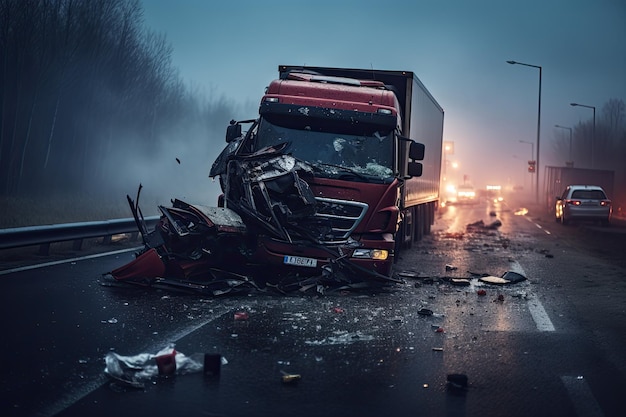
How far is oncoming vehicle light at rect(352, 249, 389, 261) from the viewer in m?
10.8

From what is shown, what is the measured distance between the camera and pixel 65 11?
1481 inches

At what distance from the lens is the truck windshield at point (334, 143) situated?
11.6 metres

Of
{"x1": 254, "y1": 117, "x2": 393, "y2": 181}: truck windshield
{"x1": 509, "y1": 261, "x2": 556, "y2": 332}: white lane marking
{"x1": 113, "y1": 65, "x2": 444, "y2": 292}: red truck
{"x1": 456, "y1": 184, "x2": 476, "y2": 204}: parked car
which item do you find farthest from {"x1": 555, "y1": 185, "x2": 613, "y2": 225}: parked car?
{"x1": 456, "y1": 184, "x2": 476, "y2": 204}: parked car

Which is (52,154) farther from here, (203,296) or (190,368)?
(190,368)

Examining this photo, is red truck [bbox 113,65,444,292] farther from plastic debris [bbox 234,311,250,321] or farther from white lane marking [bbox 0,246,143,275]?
white lane marking [bbox 0,246,143,275]

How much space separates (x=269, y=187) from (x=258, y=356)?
458 centimetres

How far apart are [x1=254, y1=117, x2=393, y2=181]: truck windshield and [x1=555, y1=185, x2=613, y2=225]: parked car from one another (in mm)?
22794

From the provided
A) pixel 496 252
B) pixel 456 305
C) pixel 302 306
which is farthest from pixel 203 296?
pixel 496 252

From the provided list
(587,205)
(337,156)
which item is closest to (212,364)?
(337,156)

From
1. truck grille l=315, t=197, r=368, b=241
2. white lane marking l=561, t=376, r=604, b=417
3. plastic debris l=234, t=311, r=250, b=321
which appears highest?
truck grille l=315, t=197, r=368, b=241

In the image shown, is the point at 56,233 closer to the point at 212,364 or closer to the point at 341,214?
the point at 341,214

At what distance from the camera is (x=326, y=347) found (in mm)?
6820

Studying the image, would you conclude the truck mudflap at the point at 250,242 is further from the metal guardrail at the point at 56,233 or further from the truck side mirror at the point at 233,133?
the metal guardrail at the point at 56,233

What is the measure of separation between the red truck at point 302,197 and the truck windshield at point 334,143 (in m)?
0.02
